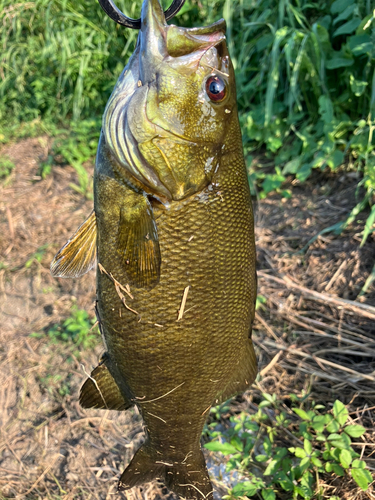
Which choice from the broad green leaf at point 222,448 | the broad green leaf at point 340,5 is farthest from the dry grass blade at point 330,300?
the broad green leaf at point 340,5

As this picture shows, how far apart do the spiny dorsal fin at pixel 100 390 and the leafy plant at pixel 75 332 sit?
1246 millimetres

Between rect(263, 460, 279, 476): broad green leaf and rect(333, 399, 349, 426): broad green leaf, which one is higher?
rect(333, 399, 349, 426): broad green leaf

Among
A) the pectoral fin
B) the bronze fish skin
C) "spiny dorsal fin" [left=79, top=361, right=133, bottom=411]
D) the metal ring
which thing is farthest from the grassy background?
the metal ring

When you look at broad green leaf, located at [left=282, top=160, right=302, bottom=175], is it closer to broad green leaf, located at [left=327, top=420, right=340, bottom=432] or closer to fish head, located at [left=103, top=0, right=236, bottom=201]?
broad green leaf, located at [left=327, top=420, right=340, bottom=432]

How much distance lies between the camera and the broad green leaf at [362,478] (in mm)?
1565

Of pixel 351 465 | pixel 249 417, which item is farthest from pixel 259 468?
pixel 351 465

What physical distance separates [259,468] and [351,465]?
472 mm

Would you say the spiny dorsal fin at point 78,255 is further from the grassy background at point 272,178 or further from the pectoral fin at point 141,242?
the grassy background at point 272,178

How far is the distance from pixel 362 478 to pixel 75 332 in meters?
2.01

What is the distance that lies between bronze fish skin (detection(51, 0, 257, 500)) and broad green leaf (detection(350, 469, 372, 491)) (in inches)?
28.9

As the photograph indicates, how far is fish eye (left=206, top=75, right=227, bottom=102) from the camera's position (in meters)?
1.20

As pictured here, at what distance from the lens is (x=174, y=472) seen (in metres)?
1.59

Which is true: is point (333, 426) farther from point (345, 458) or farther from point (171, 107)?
point (171, 107)

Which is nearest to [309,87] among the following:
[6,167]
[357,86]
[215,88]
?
[357,86]
